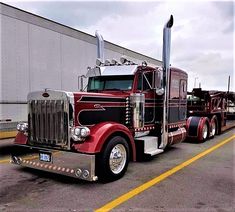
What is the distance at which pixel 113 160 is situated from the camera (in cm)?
549

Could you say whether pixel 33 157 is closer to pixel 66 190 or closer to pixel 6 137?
pixel 66 190

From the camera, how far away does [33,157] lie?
219 inches

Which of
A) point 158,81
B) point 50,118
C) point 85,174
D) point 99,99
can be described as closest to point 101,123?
point 99,99

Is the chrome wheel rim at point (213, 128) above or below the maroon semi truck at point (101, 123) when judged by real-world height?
below

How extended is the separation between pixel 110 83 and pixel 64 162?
266cm

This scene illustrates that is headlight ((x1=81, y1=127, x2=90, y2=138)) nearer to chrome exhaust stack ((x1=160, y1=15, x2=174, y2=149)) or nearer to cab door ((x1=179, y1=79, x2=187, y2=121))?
chrome exhaust stack ((x1=160, y1=15, x2=174, y2=149))

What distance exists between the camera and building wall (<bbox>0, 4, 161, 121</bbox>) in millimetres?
9719

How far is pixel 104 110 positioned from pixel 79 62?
25.5ft

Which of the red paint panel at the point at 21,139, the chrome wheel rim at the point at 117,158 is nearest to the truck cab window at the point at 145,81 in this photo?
the chrome wheel rim at the point at 117,158

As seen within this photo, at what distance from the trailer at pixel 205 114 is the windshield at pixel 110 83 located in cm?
474

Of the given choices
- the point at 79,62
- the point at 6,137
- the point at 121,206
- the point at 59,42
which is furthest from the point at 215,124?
the point at 121,206

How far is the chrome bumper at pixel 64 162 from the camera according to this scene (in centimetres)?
486

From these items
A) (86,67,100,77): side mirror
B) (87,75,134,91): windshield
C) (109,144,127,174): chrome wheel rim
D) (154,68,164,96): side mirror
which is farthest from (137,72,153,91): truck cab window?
(109,144,127,174): chrome wheel rim

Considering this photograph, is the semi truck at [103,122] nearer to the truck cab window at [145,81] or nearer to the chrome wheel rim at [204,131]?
the truck cab window at [145,81]
